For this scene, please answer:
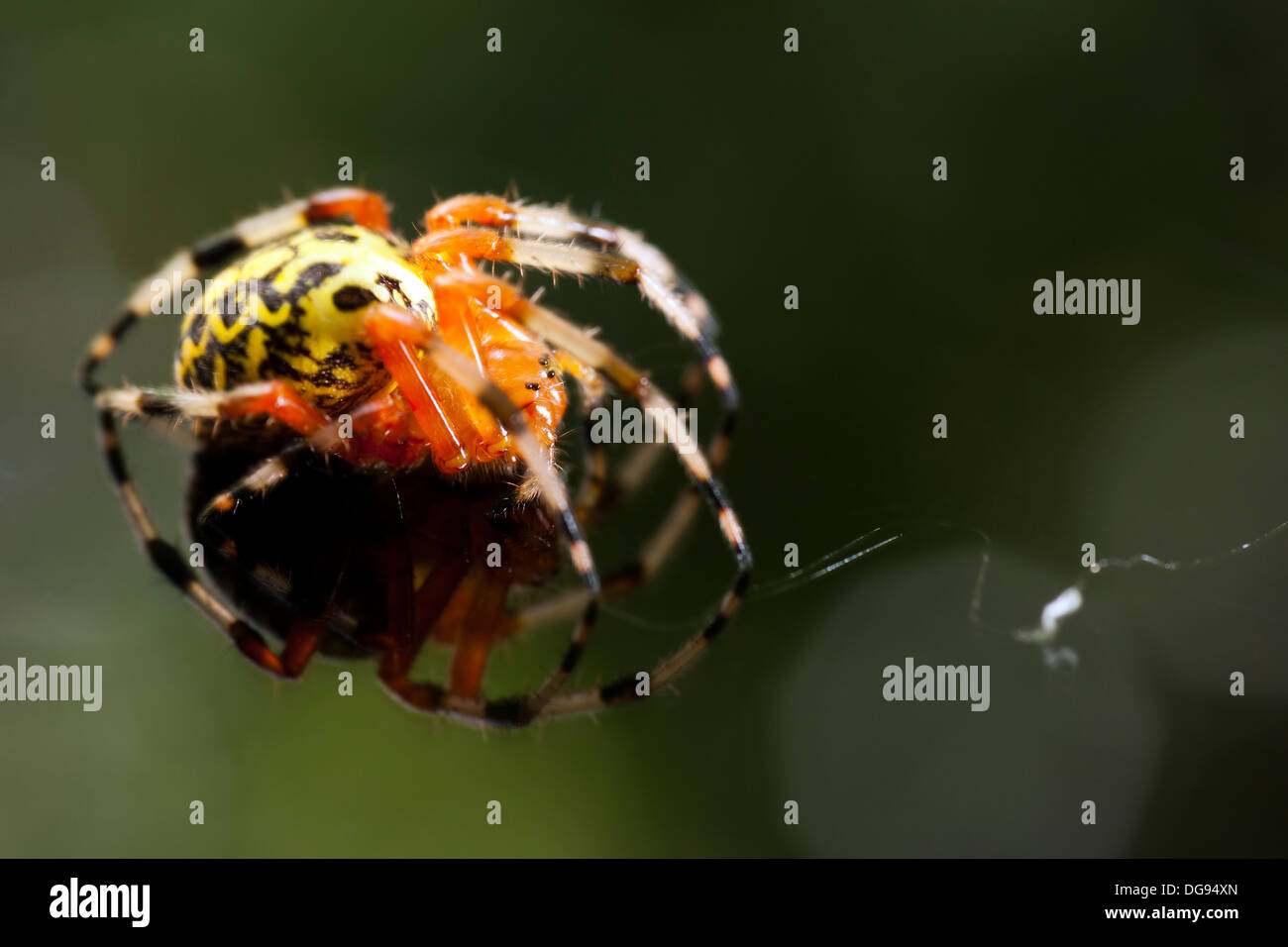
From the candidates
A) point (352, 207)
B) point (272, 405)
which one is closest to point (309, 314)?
point (272, 405)

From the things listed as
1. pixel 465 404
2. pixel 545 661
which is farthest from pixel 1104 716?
pixel 465 404

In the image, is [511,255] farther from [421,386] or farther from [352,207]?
[352,207]

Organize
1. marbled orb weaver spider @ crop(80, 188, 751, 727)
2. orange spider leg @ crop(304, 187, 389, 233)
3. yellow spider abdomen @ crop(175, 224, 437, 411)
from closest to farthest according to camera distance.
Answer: marbled orb weaver spider @ crop(80, 188, 751, 727) → yellow spider abdomen @ crop(175, 224, 437, 411) → orange spider leg @ crop(304, 187, 389, 233)

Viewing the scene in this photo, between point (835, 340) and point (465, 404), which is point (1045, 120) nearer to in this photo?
point (835, 340)

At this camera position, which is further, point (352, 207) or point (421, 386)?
point (352, 207)

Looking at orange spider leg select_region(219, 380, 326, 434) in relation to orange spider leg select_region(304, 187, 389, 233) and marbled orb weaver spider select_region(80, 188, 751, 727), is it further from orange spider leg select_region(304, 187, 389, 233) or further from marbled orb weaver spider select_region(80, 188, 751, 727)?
orange spider leg select_region(304, 187, 389, 233)

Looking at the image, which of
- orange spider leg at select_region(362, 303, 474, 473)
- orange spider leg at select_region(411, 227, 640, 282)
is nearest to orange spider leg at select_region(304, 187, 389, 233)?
orange spider leg at select_region(411, 227, 640, 282)

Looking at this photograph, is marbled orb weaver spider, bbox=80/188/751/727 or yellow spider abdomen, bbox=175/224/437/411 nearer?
marbled orb weaver spider, bbox=80/188/751/727
